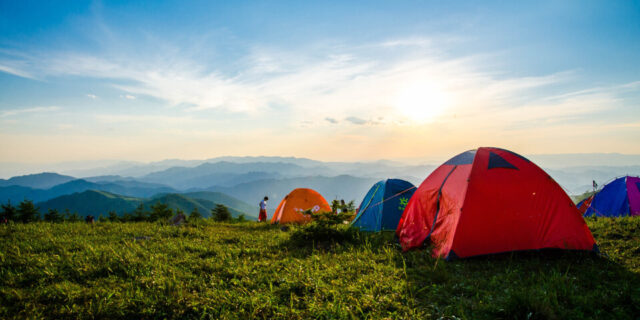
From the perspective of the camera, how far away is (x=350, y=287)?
195 inches

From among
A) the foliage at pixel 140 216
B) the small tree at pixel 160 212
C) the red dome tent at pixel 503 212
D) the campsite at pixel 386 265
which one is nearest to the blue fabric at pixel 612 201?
the campsite at pixel 386 265

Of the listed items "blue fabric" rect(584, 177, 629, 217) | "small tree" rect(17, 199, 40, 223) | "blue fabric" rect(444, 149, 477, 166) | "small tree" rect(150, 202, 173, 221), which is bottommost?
"small tree" rect(150, 202, 173, 221)

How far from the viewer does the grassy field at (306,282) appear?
4.18 meters

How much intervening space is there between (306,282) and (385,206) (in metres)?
6.71

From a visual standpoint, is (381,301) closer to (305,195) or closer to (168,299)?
(168,299)

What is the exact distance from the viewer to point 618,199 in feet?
41.0

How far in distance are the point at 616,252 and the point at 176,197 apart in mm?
223600

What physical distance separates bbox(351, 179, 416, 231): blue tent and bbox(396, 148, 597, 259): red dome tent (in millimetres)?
3575

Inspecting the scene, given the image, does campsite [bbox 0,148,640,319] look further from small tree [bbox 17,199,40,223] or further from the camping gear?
small tree [bbox 17,199,40,223]

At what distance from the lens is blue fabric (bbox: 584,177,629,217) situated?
1216cm

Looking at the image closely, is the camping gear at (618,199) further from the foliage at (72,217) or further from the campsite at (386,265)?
the foliage at (72,217)

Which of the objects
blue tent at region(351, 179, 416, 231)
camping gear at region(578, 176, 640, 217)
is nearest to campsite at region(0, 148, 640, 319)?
blue tent at region(351, 179, 416, 231)

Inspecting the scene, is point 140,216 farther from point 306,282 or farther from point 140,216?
point 306,282

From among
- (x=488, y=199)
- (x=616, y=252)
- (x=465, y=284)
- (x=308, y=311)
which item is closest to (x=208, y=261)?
(x=308, y=311)
